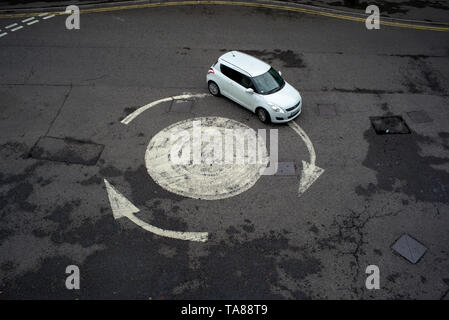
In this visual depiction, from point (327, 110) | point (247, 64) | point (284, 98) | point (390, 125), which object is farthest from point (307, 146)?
point (247, 64)

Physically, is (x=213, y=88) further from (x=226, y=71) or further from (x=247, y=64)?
(x=247, y=64)

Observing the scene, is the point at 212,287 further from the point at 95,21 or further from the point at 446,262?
the point at 95,21

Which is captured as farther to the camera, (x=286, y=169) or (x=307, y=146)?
(x=307, y=146)

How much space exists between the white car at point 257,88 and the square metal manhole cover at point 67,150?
5.35 metres

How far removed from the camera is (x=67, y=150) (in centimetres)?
1098

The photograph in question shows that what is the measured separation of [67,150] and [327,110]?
389 inches

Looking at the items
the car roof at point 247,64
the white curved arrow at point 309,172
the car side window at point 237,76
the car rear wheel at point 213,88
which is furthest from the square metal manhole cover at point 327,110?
the car rear wheel at point 213,88

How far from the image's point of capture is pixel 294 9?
61.8 feet

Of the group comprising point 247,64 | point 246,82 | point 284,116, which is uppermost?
point 247,64

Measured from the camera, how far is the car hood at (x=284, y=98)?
1141cm

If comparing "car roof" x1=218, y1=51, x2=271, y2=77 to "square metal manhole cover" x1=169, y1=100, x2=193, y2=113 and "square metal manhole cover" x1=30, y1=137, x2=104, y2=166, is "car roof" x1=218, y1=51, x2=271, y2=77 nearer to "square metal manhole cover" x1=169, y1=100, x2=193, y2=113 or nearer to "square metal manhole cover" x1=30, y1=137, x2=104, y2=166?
"square metal manhole cover" x1=169, y1=100, x2=193, y2=113

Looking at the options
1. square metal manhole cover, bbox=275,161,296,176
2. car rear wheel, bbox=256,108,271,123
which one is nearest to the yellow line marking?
car rear wheel, bbox=256,108,271,123

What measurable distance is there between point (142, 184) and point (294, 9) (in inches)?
587

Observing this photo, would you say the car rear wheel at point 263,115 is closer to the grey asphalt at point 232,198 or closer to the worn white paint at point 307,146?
the grey asphalt at point 232,198
